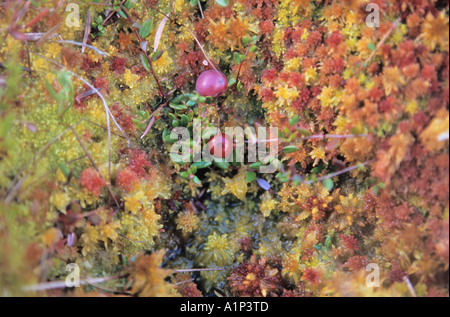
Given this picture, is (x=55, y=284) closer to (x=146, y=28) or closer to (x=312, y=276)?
(x=312, y=276)

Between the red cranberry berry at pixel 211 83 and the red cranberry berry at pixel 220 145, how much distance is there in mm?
269

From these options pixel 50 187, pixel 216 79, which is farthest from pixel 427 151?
pixel 50 187

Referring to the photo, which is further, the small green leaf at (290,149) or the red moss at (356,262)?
the small green leaf at (290,149)

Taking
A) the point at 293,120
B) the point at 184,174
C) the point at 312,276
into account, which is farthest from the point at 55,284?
the point at 293,120

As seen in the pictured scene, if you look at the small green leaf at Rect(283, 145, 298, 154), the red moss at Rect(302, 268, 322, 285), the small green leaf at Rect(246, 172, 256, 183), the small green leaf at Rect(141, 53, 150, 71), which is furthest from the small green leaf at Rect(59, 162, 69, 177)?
the red moss at Rect(302, 268, 322, 285)

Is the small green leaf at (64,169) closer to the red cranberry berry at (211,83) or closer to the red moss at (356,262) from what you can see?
the red cranberry berry at (211,83)

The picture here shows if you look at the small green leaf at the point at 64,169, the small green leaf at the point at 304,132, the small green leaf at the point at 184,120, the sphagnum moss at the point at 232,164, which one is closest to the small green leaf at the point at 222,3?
the sphagnum moss at the point at 232,164

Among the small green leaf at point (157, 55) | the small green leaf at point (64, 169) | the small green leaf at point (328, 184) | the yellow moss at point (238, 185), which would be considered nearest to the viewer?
the small green leaf at point (64, 169)

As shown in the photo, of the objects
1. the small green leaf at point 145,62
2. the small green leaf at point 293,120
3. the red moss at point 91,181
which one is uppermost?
the small green leaf at point 145,62

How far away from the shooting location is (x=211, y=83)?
216 cm

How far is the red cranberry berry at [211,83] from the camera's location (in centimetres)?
216

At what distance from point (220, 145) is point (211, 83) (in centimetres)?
38

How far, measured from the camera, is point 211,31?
7.29 ft
